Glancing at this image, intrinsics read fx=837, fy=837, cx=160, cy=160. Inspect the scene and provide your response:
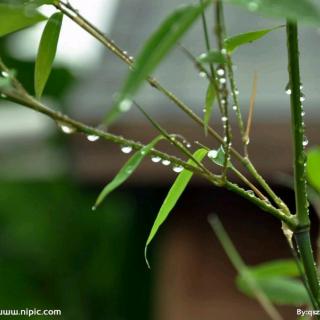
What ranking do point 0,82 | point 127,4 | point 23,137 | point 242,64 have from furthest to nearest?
1. point 127,4
2. point 23,137
3. point 242,64
4. point 0,82

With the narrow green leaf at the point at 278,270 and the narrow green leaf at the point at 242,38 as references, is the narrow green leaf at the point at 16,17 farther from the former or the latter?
the narrow green leaf at the point at 278,270

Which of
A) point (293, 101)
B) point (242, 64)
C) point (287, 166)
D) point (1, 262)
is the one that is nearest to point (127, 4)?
point (242, 64)

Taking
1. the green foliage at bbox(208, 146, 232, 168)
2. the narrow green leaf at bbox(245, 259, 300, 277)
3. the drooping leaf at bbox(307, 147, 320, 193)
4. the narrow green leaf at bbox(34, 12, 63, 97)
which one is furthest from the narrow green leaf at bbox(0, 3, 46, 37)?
the narrow green leaf at bbox(245, 259, 300, 277)

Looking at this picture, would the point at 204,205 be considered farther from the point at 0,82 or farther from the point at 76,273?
the point at 0,82

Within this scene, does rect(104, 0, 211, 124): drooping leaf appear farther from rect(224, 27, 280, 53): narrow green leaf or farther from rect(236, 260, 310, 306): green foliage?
rect(236, 260, 310, 306): green foliage

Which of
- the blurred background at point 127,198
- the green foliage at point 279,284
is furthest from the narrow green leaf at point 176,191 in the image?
the blurred background at point 127,198

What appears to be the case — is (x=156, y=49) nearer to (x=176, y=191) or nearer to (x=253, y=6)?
(x=253, y=6)
